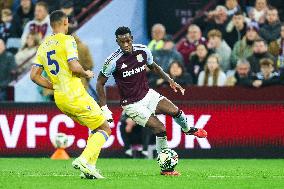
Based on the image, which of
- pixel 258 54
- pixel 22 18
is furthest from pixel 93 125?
pixel 22 18

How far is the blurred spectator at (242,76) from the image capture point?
65.5 ft

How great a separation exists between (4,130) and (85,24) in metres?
3.91

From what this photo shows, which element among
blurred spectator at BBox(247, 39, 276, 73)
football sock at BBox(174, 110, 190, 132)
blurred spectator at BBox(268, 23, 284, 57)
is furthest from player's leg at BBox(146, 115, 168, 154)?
blurred spectator at BBox(268, 23, 284, 57)

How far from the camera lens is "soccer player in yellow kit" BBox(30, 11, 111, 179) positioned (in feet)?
42.8

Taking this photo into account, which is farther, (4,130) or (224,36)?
(224,36)

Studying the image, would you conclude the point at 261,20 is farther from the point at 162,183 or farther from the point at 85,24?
the point at 162,183

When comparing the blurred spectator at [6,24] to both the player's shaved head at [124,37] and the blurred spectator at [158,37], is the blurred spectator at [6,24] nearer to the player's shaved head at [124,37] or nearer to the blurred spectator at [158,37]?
the blurred spectator at [158,37]

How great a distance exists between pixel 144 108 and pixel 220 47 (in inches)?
278

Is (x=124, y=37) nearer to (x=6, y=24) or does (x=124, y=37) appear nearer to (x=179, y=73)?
(x=179, y=73)

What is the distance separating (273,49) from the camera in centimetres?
2086

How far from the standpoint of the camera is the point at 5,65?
21.9 meters

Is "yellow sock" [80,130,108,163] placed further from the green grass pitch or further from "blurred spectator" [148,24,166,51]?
"blurred spectator" [148,24,166,51]

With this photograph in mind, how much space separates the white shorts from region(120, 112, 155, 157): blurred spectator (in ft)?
16.8

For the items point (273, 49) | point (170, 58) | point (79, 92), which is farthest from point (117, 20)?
point (79, 92)
